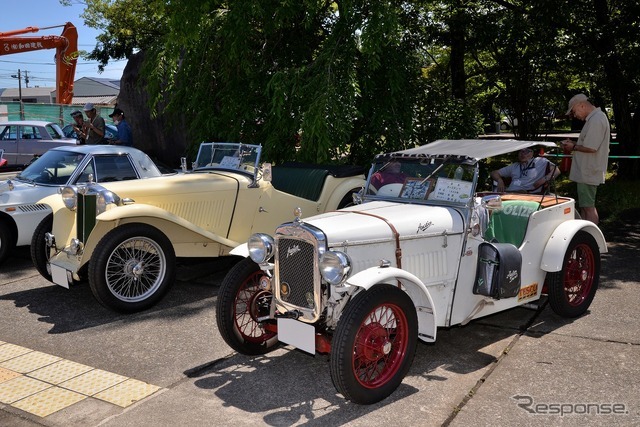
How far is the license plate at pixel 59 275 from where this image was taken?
609 centimetres

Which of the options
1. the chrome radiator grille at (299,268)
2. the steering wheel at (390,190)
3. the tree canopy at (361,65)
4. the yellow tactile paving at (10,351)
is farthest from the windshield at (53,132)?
the chrome radiator grille at (299,268)

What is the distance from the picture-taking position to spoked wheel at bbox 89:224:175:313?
581 cm

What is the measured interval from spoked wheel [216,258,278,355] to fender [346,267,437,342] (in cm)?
101

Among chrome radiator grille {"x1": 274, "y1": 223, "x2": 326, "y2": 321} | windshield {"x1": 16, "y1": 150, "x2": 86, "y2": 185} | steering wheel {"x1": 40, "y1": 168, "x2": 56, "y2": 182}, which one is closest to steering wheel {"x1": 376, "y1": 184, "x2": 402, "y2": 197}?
chrome radiator grille {"x1": 274, "y1": 223, "x2": 326, "y2": 321}

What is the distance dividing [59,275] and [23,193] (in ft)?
6.89

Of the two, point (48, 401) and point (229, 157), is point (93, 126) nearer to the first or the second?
point (229, 157)

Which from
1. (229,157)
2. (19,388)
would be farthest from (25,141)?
(19,388)

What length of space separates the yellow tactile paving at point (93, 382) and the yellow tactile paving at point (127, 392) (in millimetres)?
69

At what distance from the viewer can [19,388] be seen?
4422mm

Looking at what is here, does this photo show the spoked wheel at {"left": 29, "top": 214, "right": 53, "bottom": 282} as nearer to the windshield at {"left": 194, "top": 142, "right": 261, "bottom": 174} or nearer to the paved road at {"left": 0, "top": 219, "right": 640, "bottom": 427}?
the paved road at {"left": 0, "top": 219, "right": 640, "bottom": 427}

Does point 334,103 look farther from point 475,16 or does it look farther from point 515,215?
point 475,16

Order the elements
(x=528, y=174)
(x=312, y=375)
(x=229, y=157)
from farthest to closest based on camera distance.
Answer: (x=229, y=157)
(x=528, y=174)
(x=312, y=375)

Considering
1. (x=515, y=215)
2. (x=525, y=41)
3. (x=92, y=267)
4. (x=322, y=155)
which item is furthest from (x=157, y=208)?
(x=525, y=41)

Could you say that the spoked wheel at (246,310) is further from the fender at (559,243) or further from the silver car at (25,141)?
the silver car at (25,141)
